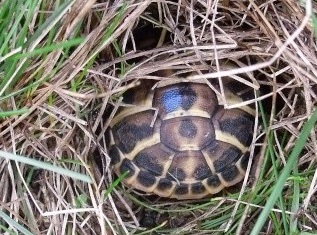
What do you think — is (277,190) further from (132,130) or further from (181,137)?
(132,130)

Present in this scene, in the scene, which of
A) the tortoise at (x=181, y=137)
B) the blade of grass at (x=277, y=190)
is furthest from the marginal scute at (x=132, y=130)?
the blade of grass at (x=277, y=190)

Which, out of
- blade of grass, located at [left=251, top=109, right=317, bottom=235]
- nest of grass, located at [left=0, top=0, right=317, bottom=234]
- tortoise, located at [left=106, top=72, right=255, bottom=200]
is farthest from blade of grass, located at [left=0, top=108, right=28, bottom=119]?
blade of grass, located at [left=251, top=109, right=317, bottom=235]

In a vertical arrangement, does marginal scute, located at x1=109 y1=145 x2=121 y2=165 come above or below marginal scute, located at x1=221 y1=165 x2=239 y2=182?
above

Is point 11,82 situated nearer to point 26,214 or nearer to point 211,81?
point 26,214

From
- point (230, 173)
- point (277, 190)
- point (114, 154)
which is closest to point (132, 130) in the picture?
point (114, 154)

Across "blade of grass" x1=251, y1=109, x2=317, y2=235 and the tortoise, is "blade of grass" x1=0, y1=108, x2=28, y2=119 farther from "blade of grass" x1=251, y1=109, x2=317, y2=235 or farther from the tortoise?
"blade of grass" x1=251, y1=109, x2=317, y2=235

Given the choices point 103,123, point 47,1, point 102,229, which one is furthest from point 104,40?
point 102,229
